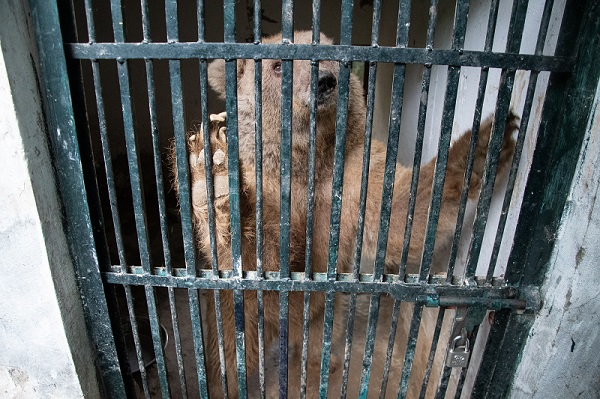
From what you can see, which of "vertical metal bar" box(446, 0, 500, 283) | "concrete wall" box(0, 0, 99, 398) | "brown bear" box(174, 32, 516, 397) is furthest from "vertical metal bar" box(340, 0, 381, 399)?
"concrete wall" box(0, 0, 99, 398)

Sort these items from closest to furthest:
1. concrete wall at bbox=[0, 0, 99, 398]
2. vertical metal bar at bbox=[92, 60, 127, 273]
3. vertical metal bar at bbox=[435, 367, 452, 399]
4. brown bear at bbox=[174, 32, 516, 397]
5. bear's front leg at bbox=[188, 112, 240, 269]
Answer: concrete wall at bbox=[0, 0, 99, 398], vertical metal bar at bbox=[92, 60, 127, 273], vertical metal bar at bbox=[435, 367, 452, 399], bear's front leg at bbox=[188, 112, 240, 269], brown bear at bbox=[174, 32, 516, 397]

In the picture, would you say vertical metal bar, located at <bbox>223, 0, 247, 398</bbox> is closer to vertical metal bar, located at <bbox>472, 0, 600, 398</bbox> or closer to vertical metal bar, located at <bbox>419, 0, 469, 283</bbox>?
vertical metal bar, located at <bbox>419, 0, 469, 283</bbox>

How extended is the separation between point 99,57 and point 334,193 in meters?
0.90

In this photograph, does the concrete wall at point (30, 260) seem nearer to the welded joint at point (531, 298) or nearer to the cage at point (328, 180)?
the cage at point (328, 180)

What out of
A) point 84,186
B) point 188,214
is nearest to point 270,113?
point 188,214

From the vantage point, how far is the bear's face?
2.45 m

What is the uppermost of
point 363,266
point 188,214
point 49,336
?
point 188,214

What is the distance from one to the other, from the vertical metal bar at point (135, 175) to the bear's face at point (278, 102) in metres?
1.04

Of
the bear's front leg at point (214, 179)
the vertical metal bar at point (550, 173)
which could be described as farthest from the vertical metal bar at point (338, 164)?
the vertical metal bar at point (550, 173)

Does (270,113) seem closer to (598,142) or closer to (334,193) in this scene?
(334,193)

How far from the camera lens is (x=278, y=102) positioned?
264cm

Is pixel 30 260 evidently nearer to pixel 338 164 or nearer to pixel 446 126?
pixel 338 164

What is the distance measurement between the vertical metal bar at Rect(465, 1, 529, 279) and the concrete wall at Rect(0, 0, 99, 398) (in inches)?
58.9

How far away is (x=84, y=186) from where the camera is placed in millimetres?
1545
